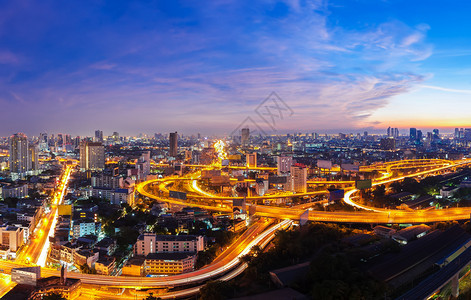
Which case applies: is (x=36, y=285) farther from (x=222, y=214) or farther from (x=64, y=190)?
(x=64, y=190)

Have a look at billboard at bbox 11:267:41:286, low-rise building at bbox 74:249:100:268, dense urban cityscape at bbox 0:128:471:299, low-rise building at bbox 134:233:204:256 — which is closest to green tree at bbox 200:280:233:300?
dense urban cityscape at bbox 0:128:471:299

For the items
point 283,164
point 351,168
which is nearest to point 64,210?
point 283,164

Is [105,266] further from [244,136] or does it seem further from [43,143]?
[43,143]

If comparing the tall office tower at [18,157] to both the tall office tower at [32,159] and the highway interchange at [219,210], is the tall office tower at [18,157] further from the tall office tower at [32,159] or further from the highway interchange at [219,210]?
the highway interchange at [219,210]

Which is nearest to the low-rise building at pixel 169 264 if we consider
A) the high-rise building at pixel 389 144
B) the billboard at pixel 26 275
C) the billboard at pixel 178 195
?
the billboard at pixel 26 275

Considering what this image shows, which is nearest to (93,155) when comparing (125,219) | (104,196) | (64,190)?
(64,190)
